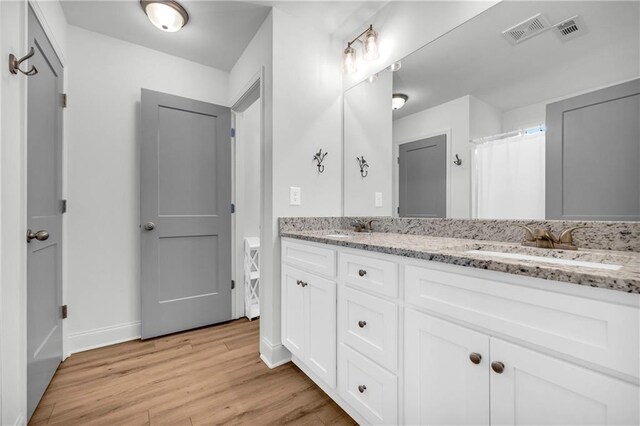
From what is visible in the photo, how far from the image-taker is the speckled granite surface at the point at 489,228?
1.00 m

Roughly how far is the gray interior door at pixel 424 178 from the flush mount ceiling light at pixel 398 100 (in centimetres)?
27

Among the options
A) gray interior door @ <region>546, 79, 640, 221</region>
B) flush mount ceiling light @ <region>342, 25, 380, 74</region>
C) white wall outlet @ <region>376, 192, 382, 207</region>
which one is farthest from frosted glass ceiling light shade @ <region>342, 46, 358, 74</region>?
gray interior door @ <region>546, 79, 640, 221</region>

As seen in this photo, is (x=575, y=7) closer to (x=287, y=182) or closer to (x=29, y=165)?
(x=287, y=182)

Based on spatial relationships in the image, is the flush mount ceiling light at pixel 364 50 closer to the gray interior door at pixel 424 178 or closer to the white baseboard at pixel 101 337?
the gray interior door at pixel 424 178

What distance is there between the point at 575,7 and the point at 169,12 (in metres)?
2.20

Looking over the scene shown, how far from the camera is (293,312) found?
1.73m

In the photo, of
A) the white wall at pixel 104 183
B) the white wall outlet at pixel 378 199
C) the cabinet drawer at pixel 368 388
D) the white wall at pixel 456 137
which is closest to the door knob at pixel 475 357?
the cabinet drawer at pixel 368 388

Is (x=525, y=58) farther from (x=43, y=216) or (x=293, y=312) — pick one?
(x=43, y=216)

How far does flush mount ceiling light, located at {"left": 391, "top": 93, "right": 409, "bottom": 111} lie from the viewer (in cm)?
179

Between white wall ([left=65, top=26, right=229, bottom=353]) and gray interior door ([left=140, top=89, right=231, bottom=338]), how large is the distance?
14 centimetres

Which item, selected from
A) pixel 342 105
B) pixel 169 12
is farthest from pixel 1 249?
pixel 342 105

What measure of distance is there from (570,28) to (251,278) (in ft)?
8.71

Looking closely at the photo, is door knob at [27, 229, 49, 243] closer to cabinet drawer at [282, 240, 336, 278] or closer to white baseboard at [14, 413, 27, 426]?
white baseboard at [14, 413, 27, 426]

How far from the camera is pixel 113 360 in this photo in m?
1.94
